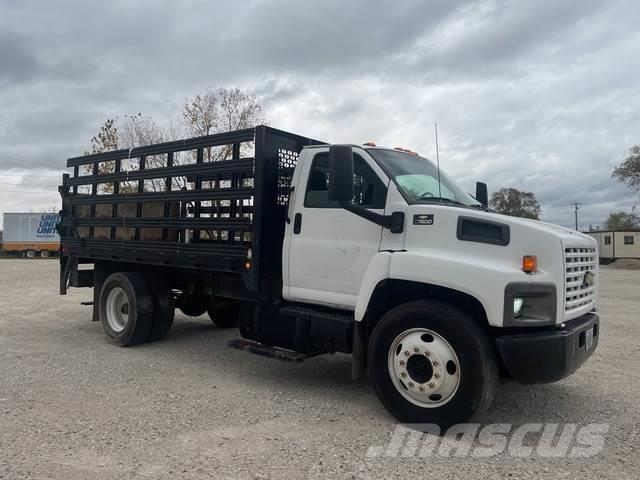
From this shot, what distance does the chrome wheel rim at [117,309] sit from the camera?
7.79 m

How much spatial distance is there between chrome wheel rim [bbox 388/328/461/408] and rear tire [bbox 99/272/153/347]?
13.5 feet

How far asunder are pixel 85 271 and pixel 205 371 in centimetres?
352

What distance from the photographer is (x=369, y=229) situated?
16.4ft

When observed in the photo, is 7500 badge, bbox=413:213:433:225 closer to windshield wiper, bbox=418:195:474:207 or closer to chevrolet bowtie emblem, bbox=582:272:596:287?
windshield wiper, bbox=418:195:474:207

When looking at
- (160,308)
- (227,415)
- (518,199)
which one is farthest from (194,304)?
(518,199)

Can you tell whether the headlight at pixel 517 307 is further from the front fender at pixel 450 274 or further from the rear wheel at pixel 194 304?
the rear wheel at pixel 194 304

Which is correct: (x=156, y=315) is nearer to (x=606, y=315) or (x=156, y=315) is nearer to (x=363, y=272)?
(x=363, y=272)

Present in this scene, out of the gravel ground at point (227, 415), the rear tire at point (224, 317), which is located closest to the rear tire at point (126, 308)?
the gravel ground at point (227, 415)

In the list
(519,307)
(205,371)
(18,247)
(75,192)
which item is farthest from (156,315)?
(18,247)

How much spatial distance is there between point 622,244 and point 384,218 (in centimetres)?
4345

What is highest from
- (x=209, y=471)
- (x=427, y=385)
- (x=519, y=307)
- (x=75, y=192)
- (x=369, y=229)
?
(x=75, y=192)

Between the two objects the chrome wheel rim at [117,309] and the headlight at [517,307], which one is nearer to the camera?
the headlight at [517,307]

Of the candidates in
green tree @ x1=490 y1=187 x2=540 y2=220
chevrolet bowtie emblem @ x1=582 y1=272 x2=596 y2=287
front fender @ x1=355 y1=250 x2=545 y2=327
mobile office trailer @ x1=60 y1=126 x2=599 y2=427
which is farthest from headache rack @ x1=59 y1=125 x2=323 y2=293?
green tree @ x1=490 y1=187 x2=540 y2=220

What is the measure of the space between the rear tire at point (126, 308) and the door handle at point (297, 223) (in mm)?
2975
